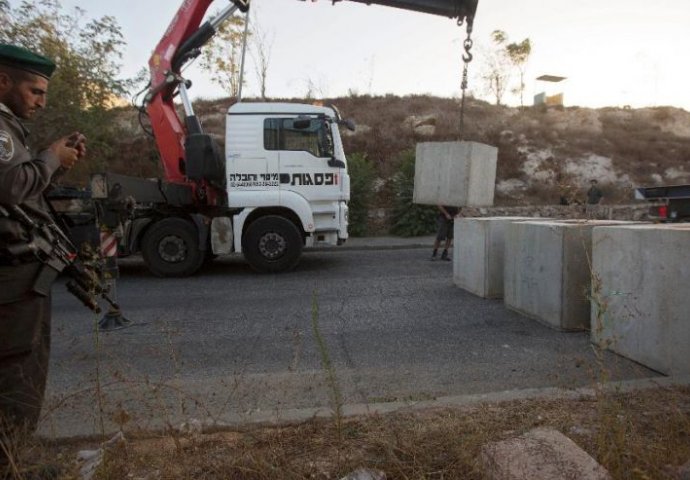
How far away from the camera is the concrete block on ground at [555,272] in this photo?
4.80 metres

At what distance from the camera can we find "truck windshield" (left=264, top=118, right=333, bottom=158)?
8.57 metres

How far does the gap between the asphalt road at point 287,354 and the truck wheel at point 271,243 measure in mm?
971

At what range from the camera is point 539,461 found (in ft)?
6.89

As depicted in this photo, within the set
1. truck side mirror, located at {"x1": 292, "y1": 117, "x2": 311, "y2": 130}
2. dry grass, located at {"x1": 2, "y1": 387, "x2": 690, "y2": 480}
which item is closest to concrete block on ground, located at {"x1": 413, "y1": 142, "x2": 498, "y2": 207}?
truck side mirror, located at {"x1": 292, "y1": 117, "x2": 311, "y2": 130}

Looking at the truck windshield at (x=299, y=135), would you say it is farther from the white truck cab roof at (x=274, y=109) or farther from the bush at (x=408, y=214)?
the bush at (x=408, y=214)

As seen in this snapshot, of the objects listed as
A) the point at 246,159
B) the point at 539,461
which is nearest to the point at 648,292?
the point at 539,461

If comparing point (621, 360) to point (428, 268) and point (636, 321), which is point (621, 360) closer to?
point (636, 321)

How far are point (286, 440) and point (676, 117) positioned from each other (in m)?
35.5

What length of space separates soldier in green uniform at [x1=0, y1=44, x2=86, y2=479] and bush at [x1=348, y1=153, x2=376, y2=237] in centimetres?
1371

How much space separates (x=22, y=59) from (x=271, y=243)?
660 centimetres

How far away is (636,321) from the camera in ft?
12.7

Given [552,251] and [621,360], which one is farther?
[552,251]

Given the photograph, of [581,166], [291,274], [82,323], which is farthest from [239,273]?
[581,166]

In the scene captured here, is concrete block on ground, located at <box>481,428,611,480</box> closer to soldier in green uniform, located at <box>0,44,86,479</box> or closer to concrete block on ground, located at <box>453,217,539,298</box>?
soldier in green uniform, located at <box>0,44,86,479</box>
